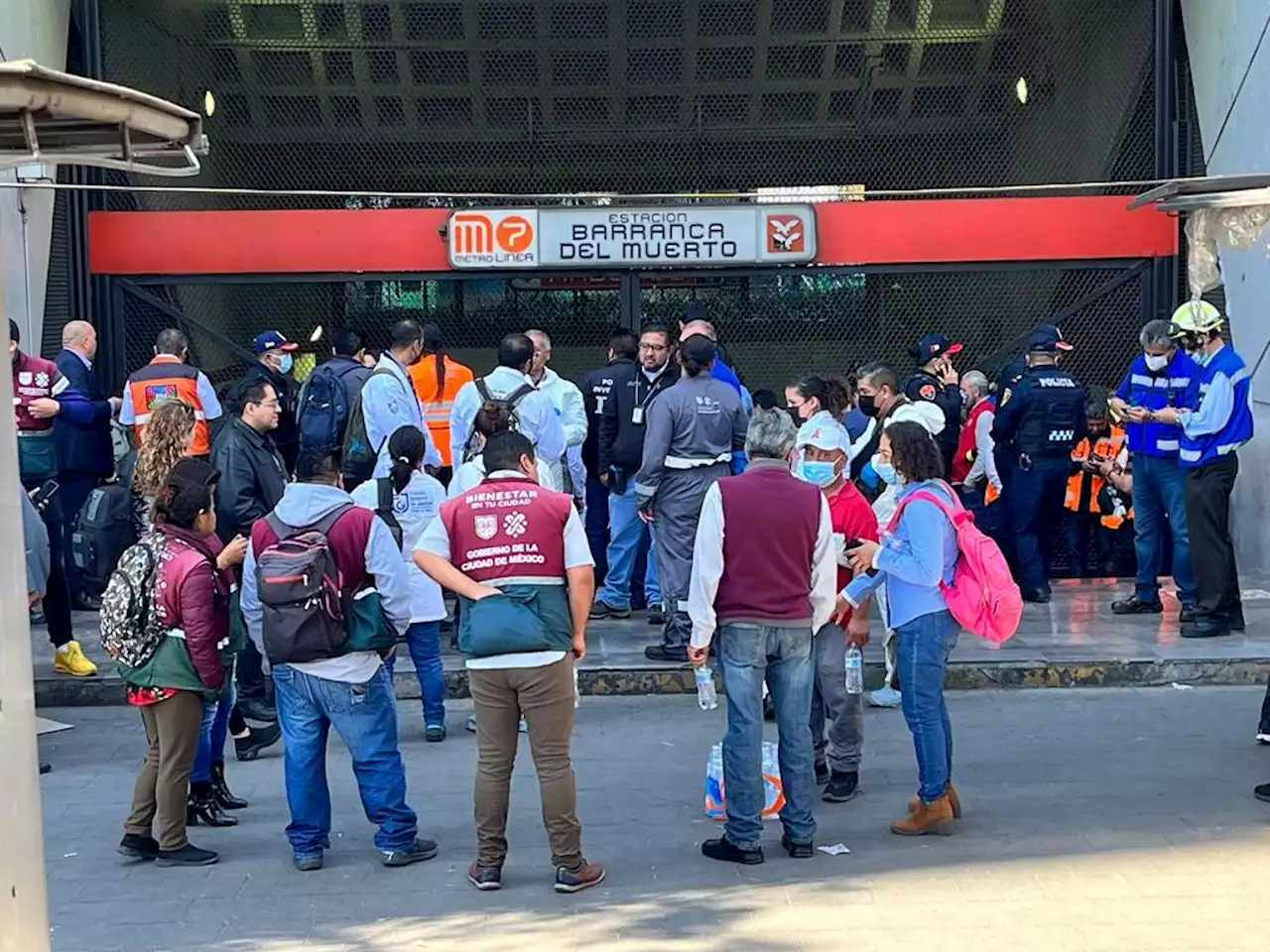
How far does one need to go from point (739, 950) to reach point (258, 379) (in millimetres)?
4065

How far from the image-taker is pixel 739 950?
200 inches

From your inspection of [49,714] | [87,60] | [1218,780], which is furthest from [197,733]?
[87,60]

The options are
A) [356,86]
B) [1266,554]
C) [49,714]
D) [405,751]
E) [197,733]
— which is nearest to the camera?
[197,733]

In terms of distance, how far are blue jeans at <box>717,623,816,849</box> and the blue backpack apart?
3951mm

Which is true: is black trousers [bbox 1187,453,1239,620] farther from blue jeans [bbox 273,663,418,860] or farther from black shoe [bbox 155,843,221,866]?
black shoe [bbox 155,843,221,866]

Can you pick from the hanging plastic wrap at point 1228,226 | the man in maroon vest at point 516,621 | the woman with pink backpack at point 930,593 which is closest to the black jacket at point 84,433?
the man in maroon vest at point 516,621

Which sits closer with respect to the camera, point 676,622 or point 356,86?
point 676,622

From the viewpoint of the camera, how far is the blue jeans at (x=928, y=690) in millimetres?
6133

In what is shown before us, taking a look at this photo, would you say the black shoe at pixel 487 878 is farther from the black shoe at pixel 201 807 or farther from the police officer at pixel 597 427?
the police officer at pixel 597 427

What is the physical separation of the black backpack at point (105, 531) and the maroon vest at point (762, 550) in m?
3.72

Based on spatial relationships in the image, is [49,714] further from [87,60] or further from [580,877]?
[87,60]

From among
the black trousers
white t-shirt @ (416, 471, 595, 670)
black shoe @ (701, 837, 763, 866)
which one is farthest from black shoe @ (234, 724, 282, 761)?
the black trousers

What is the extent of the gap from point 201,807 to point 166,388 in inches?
152

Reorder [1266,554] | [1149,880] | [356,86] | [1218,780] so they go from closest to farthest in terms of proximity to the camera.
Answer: [1149,880] → [1218,780] → [1266,554] → [356,86]
